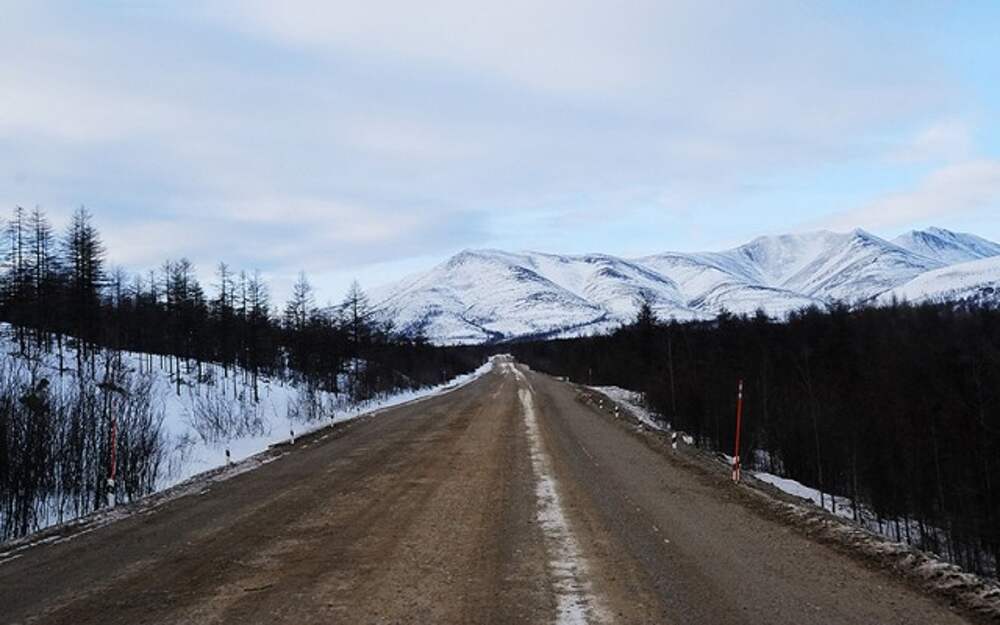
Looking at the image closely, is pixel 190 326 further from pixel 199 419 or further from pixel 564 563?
pixel 564 563

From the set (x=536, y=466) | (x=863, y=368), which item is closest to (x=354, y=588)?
(x=536, y=466)

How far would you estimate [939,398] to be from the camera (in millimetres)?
36750

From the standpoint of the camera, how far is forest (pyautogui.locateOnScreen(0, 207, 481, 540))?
12961mm

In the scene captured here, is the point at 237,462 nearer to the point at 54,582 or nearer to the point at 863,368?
the point at 54,582

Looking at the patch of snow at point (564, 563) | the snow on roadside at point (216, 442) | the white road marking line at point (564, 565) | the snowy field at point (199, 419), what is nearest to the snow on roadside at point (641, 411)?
the snowy field at point (199, 419)

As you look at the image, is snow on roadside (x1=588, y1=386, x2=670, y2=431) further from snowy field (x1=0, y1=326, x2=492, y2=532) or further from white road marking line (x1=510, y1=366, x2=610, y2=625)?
white road marking line (x1=510, y1=366, x2=610, y2=625)

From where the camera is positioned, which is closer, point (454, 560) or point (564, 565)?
point (564, 565)

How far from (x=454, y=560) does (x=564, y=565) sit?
1.08 meters

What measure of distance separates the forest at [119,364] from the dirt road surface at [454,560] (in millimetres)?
2801

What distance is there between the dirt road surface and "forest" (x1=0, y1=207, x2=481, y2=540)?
9.19 ft

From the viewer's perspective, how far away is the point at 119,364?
25.1 metres

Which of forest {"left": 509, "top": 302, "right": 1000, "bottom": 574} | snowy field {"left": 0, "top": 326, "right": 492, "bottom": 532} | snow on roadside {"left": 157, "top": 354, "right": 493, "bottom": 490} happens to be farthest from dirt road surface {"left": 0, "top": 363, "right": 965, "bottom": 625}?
forest {"left": 509, "top": 302, "right": 1000, "bottom": 574}

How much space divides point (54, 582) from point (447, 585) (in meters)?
3.58

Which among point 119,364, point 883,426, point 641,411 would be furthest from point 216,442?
point 883,426
